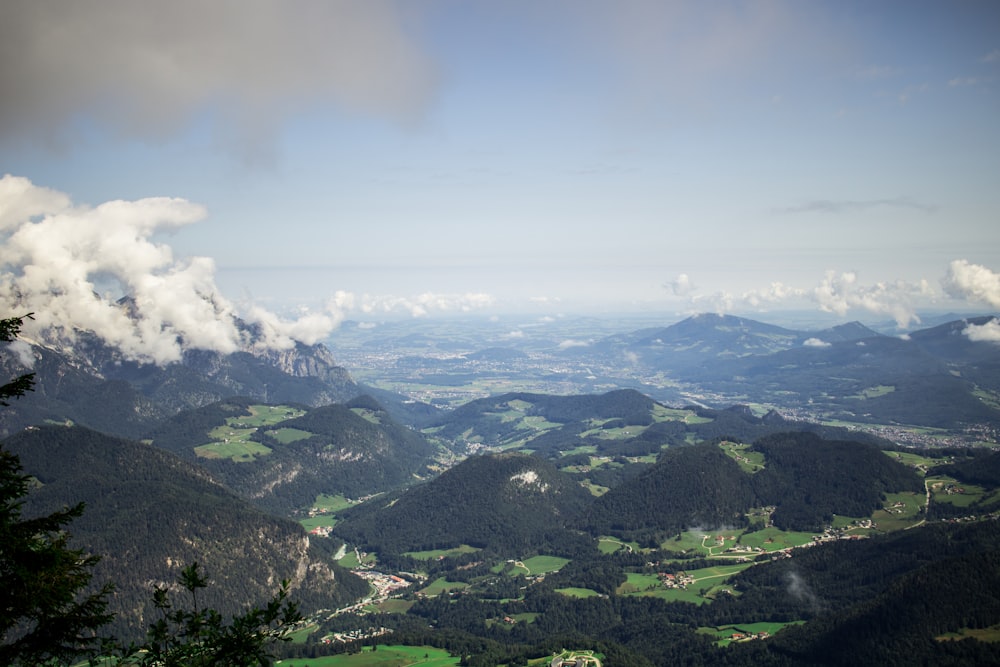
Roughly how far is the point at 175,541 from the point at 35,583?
155 m

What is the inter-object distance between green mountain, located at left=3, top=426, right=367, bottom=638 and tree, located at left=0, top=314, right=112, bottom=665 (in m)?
139

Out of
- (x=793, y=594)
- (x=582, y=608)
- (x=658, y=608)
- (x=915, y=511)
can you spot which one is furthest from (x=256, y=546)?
(x=915, y=511)

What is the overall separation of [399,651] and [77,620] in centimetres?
11477

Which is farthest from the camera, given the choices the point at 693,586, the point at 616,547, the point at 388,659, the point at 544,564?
the point at 616,547

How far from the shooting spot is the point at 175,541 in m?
160

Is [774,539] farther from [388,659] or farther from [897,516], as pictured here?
[388,659]

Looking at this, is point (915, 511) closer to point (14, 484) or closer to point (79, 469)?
point (14, 484)

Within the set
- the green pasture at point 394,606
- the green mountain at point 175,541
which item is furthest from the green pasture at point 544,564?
the green mountain at point 175,541

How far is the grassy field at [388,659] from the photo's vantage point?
121950mm

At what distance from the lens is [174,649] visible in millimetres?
27922

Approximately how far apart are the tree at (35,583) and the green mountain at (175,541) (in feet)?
455

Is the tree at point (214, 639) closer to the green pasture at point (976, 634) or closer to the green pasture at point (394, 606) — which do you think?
the green pasture at point (976, 634)

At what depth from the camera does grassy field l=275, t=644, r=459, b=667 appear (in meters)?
122

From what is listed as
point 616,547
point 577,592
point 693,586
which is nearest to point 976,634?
point 693,586
